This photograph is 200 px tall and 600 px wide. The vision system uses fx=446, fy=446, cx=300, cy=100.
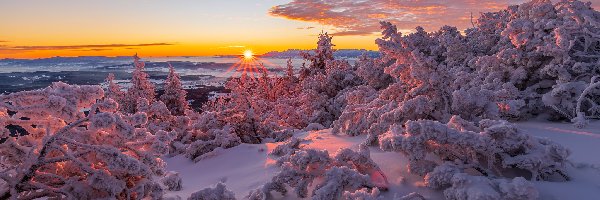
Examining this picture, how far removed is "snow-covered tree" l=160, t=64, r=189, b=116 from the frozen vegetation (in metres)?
21.6

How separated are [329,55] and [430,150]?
73.8 feet

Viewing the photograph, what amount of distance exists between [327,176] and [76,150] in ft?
7.99

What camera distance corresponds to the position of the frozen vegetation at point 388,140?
3947 millimetres

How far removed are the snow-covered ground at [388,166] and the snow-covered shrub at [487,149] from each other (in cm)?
18

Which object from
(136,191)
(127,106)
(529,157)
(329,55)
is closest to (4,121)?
(136,191)

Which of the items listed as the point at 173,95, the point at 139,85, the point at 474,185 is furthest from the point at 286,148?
the point at 173,95

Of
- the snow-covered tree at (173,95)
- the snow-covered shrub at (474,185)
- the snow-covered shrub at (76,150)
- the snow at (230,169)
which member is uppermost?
the snow-covered shrub at (76,150)

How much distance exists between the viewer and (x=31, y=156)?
386 cm

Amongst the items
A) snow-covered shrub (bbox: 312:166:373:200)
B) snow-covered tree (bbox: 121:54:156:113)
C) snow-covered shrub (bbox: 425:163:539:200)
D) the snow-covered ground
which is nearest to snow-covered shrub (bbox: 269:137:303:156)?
the snow-covered ground

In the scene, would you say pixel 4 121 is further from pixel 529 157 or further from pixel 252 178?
pixel 529 157

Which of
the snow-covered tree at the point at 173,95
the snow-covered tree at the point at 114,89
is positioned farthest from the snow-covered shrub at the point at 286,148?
the snow-covered tree at the point at 173,95

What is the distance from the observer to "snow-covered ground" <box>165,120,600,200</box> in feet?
13.9

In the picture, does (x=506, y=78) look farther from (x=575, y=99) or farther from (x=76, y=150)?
(x=76, y=150)

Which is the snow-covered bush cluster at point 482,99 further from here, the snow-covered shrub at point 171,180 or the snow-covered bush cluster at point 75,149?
the snow-covered bush cluster at point 75,149
